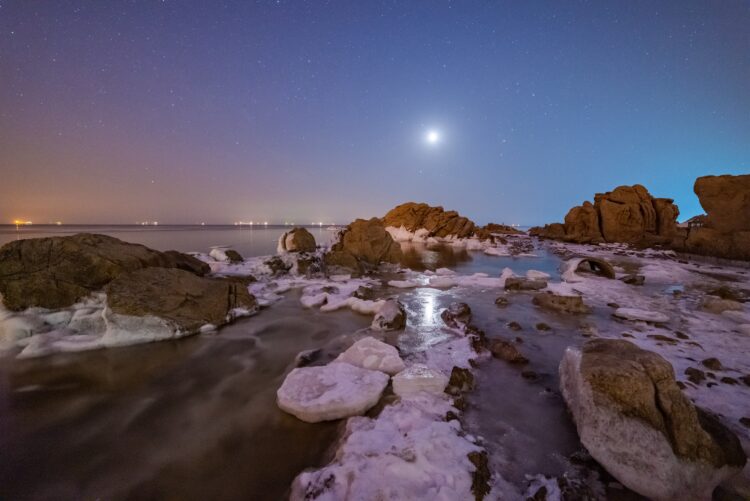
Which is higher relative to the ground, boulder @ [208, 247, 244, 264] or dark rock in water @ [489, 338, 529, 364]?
boulder @ [208, 247, 244, 264]

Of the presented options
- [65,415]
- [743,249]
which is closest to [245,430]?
[65,415]

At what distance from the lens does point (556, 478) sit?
302 centimetres

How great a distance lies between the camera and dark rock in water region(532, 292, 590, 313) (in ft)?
29.5

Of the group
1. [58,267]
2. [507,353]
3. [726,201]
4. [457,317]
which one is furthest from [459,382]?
[726,201]

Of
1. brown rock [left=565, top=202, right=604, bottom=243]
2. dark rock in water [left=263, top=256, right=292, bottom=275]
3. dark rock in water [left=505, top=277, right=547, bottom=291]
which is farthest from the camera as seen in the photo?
brown rock [left=565, top=202, right=604, bottom=243]

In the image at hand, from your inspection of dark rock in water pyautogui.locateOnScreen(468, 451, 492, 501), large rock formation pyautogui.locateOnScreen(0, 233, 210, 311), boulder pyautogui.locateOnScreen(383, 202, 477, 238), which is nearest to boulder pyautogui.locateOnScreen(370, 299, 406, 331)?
dark rock in water pyautogui.locateOnScreen(468, 451, 492, 501)

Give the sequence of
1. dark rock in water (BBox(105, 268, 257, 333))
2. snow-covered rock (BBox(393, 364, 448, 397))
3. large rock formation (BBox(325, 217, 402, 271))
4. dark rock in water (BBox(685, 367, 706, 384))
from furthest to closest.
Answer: large rock formation (BBox(325, 217, 402, 271)), dark rock in water (BBox(105, 268, 257, 333)), dark rock in water (BBox(685, 367, 706, 384)), snow-covered rock (BBox(393, 364, 448, 397))

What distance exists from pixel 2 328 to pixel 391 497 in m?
9.17

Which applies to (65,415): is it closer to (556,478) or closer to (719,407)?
(556,478)

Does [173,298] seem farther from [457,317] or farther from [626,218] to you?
[626,218]

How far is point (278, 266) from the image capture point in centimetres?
1452

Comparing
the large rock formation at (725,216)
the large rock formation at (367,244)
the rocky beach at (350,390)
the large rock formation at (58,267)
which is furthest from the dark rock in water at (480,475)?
the large rock formation at (725,216)

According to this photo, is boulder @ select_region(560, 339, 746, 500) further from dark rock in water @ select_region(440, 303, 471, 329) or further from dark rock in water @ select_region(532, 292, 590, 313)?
dark rock in water @ select_region(532, 292, 590, 313)

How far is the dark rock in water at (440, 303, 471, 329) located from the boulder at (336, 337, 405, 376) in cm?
279
